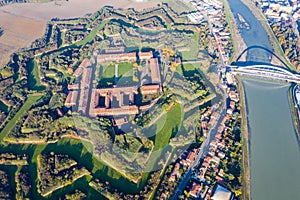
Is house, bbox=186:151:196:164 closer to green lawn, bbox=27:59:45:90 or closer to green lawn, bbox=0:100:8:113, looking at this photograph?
green lawn, bbox=27:59:45:90

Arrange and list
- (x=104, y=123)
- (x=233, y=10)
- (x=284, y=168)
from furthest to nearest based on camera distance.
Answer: (x=233, y=10), (x=104, y=123), (x=284, y=168)

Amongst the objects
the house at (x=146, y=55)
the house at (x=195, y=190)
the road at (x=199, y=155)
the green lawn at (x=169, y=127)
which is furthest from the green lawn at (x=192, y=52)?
the house at (x=195, y=190)

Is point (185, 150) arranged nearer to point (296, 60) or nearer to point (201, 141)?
point (201, 141)

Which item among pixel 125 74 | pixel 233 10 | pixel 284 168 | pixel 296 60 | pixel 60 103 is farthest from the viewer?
pixel 233 10

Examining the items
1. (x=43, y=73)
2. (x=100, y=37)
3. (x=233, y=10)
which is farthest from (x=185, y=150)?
(x=233, y=10)

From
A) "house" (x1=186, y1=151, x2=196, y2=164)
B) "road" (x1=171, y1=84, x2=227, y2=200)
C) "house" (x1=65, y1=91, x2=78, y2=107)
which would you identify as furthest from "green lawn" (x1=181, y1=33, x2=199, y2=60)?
"house" (x1=186, y1=151, x2=196, y2=164)

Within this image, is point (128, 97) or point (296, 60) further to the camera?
point (296, 60)

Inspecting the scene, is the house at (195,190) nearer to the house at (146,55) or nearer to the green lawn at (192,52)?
the house at (146,55)
